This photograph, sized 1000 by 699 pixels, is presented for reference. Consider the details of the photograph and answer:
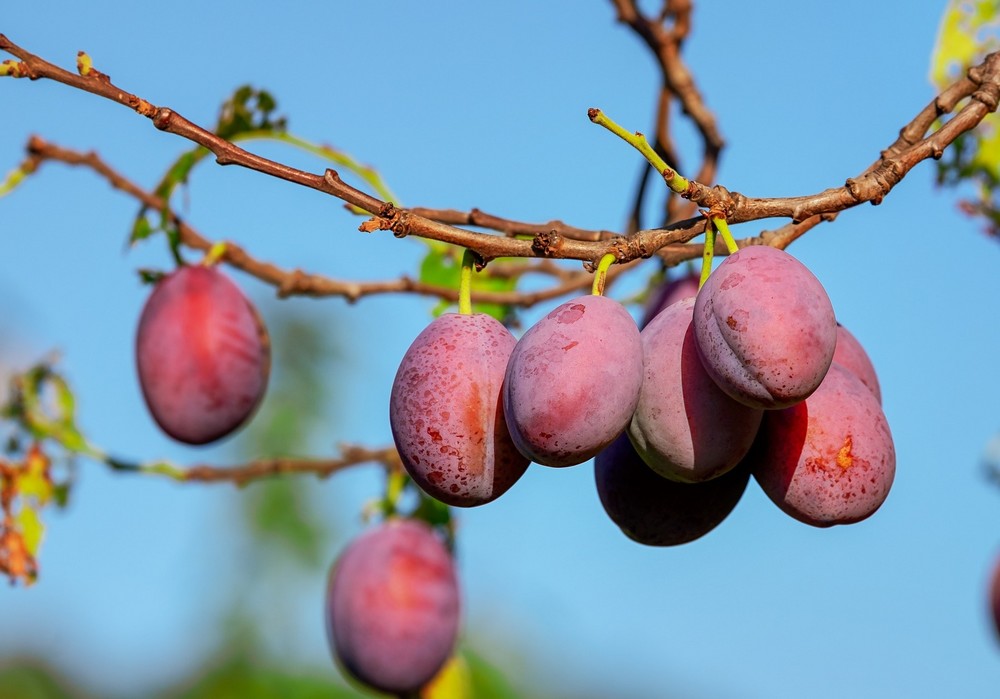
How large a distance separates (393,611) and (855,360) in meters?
1.33

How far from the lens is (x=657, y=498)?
1229mm

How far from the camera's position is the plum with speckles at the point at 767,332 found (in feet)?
3.28

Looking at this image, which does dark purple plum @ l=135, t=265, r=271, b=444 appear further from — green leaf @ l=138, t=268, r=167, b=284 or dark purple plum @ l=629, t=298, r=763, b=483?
dark purple plum @ l=629, t=298, r=763, b=483

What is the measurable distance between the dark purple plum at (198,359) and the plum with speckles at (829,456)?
4.07 feet

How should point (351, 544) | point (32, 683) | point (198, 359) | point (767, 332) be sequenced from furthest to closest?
point (32, 683) → point (351, 544) → point (198, 359) → point (767, 332)

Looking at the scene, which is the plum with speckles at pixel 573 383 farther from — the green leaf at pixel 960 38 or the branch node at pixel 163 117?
the green leaf at pixel 960 38

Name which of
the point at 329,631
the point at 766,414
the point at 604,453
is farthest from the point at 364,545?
the point at 766,414

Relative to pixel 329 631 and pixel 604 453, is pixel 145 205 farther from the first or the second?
pixel 604 453

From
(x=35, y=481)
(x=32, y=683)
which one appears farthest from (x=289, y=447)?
(x=35, y=481)

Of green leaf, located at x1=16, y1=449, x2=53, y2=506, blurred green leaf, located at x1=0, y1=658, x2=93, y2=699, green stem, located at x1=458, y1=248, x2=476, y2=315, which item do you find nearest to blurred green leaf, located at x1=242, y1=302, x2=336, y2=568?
blurred green leaf, located at x1=0, y1=658, x2=93, y2=699

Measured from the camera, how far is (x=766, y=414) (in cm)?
117

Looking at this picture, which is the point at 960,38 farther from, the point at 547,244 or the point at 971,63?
the point at 547,244

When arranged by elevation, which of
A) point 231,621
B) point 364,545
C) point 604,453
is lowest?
point 231,621

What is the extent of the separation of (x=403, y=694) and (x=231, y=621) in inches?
329
